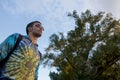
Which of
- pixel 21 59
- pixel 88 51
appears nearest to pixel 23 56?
pixel 21 59

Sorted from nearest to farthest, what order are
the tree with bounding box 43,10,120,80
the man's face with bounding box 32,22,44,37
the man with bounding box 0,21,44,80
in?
1. the man with bounding box 0,21,44,80
2. the man's face with bounding box 32,22,44,37
3. the tree with bounding box 43,10,120,80

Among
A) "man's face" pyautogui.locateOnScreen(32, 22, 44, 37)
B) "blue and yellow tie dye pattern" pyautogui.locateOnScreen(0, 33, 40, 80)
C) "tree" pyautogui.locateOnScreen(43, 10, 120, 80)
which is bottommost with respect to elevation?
"blue and yellow tie dye pattern" pyautogui.locateOnScreen(0, 33, 40, 80)

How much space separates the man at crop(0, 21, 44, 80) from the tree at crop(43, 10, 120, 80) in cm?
3057

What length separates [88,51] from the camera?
38250 millimetres

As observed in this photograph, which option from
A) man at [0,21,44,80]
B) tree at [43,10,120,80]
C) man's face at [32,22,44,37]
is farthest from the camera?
tree at [43,10,120,80]

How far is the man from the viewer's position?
4.06 m

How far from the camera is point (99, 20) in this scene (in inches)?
1660

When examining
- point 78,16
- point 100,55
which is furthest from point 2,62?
point 78,16

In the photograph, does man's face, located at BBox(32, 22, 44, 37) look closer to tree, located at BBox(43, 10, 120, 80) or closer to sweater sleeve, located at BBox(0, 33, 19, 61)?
sweater sleeve, located at BBox(0, 33, 19, 61)

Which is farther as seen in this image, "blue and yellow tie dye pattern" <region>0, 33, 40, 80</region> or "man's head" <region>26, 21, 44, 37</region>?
"man's head" <region>26, 21, 44, 37</region>

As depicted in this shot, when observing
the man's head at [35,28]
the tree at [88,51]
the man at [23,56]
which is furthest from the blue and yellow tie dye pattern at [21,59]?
the tree at [88,51]

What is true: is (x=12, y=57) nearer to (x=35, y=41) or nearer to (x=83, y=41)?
(x=35, y=41)

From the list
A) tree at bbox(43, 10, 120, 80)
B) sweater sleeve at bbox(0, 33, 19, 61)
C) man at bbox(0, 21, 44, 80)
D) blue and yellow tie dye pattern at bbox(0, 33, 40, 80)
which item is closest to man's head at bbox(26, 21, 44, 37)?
man at bbox(0, 21, 44, 80)

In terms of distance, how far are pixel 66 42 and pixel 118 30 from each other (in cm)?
739
